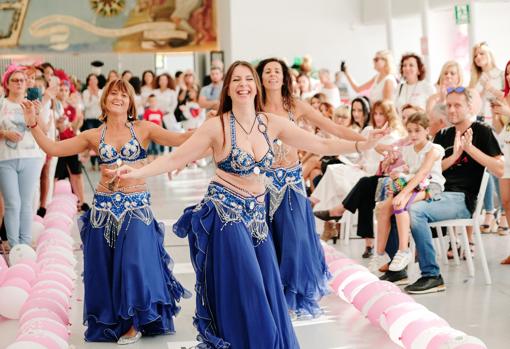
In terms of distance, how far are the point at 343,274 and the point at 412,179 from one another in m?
0.93

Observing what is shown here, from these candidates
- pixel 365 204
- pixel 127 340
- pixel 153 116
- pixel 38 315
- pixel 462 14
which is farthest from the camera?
pixel 153 116

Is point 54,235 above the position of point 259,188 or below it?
below

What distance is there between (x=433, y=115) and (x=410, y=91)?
6.89 ft

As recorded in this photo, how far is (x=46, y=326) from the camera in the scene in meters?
5.44

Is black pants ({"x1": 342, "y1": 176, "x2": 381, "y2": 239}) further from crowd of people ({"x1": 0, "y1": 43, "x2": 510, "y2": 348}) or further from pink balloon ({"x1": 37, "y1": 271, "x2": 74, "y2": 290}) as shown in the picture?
pink balloon ({"x1": 37, "y1": 271, "x2": 74, "y2": 290})

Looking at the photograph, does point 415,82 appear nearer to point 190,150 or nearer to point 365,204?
point 365,204

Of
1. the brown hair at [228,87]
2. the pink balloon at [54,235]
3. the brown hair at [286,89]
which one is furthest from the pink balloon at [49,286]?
the brown hair at [228,87]

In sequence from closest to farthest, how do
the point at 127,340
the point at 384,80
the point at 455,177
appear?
1. the point at 127,340
2. the point at 455,177
3. the point at 384,80

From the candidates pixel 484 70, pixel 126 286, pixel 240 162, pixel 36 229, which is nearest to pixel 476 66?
pixel 484 70

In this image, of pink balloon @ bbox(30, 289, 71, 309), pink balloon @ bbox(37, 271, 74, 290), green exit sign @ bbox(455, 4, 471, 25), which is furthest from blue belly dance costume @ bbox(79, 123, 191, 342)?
green exit sign @ bbox(455, 4, 471, 25)

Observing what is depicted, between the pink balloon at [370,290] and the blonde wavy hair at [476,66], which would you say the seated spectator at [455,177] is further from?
the blonde wavy hair at [476,66]

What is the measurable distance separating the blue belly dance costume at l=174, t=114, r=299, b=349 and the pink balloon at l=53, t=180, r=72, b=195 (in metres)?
7.29

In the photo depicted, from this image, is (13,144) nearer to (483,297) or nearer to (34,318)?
(34,318)

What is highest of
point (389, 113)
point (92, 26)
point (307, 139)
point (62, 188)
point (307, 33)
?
point (92, 26)
